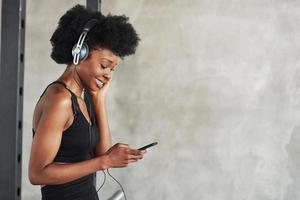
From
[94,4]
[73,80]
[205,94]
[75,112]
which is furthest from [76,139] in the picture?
[205,94]

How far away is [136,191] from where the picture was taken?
10.6 ft

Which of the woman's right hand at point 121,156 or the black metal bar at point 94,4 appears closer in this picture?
the woman's right hand at point 121,156

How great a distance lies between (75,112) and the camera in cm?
130

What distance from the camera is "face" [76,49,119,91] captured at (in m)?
1.36

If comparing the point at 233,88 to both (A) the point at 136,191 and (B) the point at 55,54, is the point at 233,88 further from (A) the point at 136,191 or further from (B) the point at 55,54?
(B) the point at 55,54

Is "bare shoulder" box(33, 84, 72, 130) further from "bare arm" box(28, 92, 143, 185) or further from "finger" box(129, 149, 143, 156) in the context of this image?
"finger" box(129, 149, 143, 156)

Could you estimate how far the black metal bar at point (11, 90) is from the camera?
120cm

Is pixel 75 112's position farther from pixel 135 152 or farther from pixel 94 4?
pixel 94 4

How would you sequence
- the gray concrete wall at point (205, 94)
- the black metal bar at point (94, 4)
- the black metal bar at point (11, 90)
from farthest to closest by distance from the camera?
the gray concrete wall at point (205, 94), the black metal bar at point (94, 4), the black metal bar at point (11, 90)

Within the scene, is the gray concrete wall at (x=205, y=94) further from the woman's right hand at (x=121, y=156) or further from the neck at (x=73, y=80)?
the woman's right hand at (x=121, y=156)

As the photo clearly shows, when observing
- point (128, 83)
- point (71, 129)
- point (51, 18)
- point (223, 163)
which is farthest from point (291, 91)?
point (71, 129)

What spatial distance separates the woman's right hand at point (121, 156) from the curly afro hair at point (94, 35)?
0.35m

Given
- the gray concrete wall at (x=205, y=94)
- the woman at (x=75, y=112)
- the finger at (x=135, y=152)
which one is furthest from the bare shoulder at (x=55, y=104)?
the gray concrete wall at (x=205, y=94)

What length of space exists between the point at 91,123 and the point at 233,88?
72.9 inches
